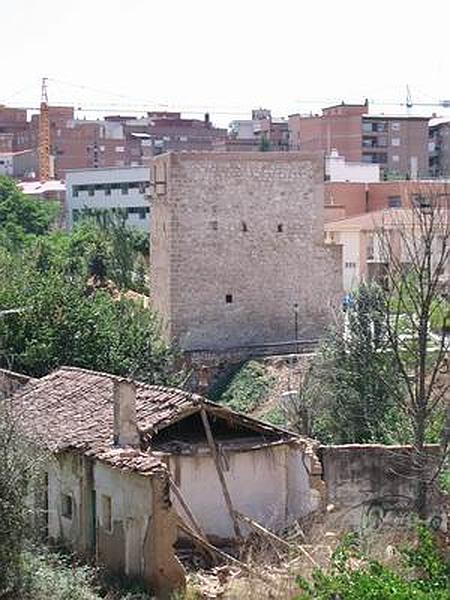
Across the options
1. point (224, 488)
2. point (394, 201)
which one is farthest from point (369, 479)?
point (394, 201)

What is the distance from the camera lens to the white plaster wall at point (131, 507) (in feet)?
60.0

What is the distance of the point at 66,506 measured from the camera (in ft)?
68.2

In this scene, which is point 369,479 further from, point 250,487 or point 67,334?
point 67,334

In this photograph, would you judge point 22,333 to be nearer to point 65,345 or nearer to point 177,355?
point 65,345

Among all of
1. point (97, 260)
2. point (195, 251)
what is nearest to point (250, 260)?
point (195, 251)

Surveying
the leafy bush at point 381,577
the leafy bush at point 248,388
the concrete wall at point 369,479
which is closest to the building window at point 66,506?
the concrete wall at point 369,479

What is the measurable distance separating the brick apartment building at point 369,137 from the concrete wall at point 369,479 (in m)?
68.1

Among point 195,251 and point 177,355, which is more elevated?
point 195,251

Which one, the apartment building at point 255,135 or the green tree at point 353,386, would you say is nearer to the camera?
the green tree at point 353,386

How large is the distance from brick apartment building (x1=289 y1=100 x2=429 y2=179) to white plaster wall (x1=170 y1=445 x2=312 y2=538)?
69.1 metres

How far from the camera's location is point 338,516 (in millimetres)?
20234

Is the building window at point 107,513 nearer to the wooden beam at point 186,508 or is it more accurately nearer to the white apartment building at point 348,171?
the wooden beam at point 186,508

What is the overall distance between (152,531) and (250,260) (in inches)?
971

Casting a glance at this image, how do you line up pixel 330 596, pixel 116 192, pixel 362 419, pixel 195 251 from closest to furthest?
pixel 330 596
pixel 362 419
pixel 195 251
pixel 116 192
